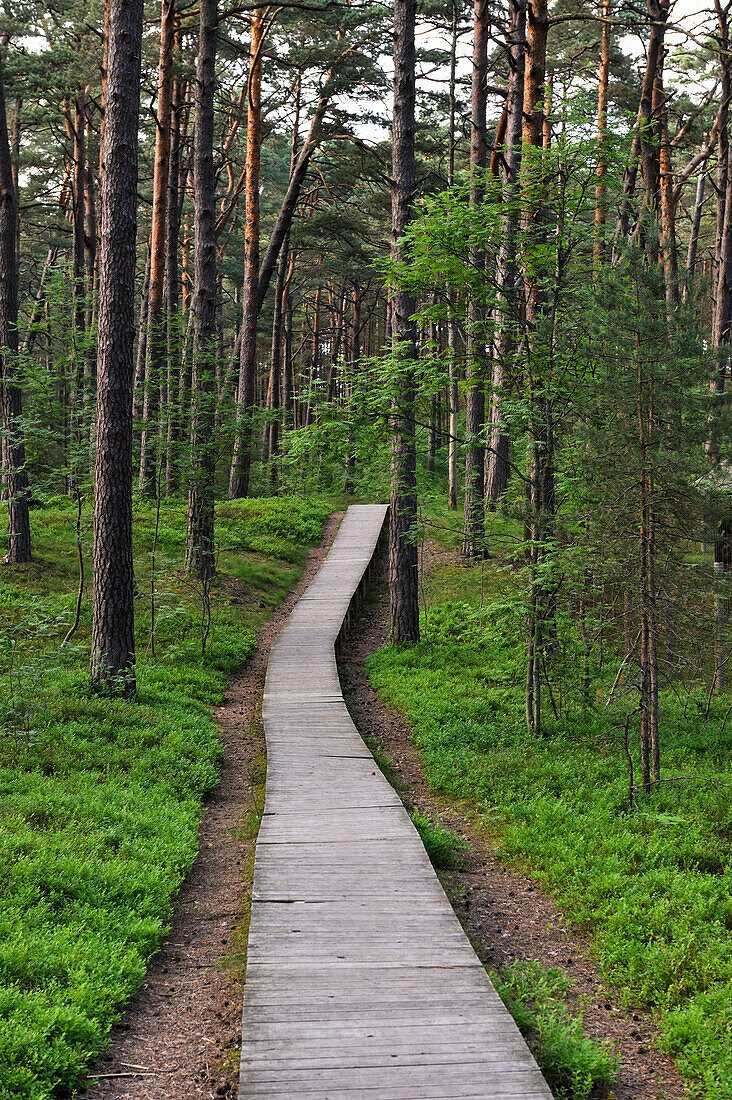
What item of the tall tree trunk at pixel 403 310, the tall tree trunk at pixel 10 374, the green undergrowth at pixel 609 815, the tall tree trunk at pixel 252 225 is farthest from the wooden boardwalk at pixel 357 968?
the tall tree trunk at pixel 252 225

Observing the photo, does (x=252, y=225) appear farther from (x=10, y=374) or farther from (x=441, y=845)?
(x=441, y=845)

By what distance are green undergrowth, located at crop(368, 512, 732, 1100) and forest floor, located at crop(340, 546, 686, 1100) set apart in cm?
10

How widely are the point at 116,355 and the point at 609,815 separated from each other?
22.2 feet

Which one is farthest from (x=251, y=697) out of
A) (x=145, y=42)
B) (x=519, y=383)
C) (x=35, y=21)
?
(x=35, y=21)

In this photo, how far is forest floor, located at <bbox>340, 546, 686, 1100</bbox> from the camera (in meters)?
3.70

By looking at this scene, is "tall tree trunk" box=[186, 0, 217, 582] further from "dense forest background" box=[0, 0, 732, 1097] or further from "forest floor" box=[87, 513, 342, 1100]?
"forest floor" box=[87, 513, 342, 1100]

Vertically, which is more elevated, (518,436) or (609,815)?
(518,436)

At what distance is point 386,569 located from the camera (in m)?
17.8

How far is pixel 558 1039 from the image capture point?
11.8 feet

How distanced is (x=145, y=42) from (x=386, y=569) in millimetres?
15052

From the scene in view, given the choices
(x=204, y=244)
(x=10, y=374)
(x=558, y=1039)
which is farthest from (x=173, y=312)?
(x=558, y=1039)

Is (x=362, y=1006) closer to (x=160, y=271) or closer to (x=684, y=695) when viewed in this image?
(x=684, y=695)

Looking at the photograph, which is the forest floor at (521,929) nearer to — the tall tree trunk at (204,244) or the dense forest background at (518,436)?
the dense forest background at (518,436)

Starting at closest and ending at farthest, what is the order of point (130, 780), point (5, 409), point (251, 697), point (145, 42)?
point (130, 780) → point (251, 697) → point (5, 409) → point (145, 42)
